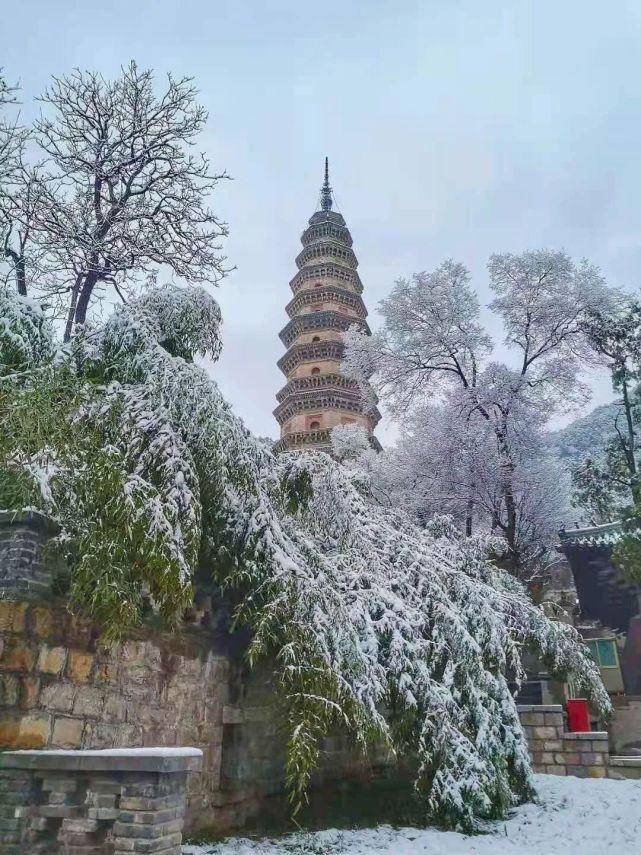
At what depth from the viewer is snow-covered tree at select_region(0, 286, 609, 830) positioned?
450 centimetres

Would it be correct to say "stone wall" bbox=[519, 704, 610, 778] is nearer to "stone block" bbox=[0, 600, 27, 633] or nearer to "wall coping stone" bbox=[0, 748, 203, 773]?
"wall coping stone" bbox=[0, 748, 203, 773]

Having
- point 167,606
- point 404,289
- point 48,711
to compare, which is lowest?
point 48,711

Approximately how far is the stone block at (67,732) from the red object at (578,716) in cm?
748

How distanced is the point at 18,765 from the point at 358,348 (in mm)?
13686

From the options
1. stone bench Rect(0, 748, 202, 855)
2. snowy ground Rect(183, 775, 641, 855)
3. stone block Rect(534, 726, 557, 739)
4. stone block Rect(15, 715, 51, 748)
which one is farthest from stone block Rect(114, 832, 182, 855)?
stone block Rect(534, 726, 557, 739)

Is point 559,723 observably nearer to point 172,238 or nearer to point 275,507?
point 275,507

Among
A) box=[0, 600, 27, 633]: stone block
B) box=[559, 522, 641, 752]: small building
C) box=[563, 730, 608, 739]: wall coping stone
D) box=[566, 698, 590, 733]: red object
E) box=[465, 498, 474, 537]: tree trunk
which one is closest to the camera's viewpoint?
box=[0, 600, 27, 633]: stone block

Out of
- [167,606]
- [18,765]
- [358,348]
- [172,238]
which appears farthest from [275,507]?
[358,348]

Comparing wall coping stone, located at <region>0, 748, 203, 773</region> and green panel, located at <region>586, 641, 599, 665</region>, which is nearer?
wall coping stone, located at <region>0, 748, 203, 773</region>

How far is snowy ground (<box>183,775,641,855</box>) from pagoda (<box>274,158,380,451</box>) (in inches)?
596

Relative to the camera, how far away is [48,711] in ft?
13.1

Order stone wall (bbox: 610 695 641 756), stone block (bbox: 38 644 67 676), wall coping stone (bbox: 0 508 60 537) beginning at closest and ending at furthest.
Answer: stone block (bbox: 38 644 67 676) → wall coping stone (bbox: 0 508 60 537) → stone wall (bbox: 610 695 641 756)

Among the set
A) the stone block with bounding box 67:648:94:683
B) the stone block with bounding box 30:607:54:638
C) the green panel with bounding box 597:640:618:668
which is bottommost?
the stone block with bounding box 67:648:94:683

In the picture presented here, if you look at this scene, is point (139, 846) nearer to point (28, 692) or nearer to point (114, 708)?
point (28, 692)
